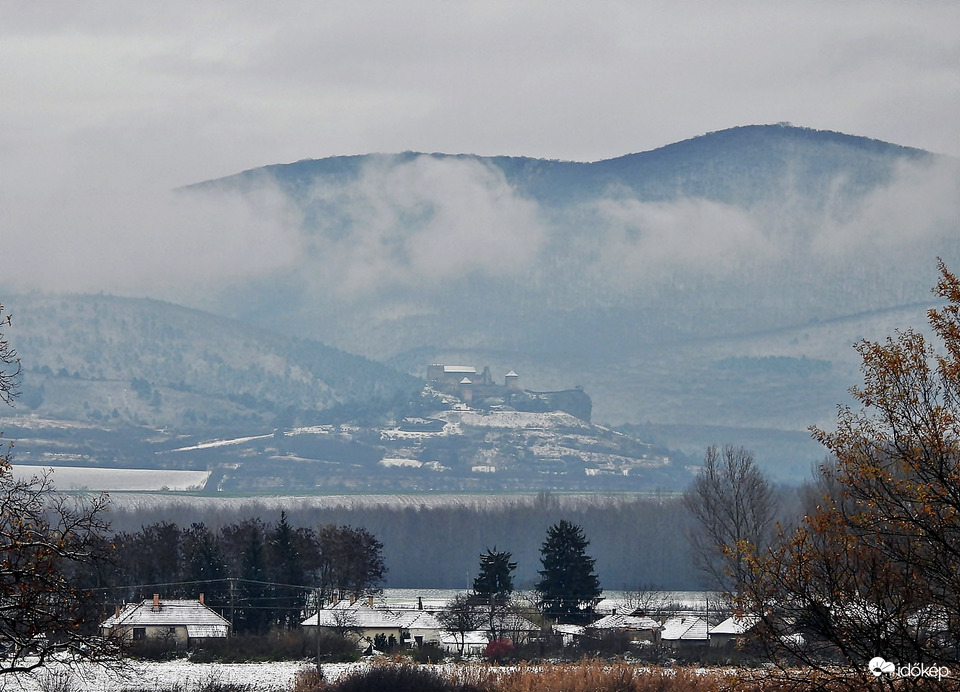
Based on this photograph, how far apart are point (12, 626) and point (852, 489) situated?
1191 centimetres

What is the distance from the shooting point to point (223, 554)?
94000mm

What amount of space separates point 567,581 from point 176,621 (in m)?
24.0

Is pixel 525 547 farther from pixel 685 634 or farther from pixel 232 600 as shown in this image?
pixel 685 634

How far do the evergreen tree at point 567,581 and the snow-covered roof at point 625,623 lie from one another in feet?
5.23

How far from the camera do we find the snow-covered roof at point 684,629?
72812 millimetres

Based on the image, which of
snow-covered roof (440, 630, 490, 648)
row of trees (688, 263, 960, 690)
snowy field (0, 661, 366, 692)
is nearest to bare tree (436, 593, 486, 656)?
snow-covered roof (440, 630, 490, 648)

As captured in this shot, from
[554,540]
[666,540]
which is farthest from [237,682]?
[666,540]

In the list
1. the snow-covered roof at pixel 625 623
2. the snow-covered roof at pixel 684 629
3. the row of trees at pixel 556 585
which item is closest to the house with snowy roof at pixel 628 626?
the snow-covered roof at pixel 625 623

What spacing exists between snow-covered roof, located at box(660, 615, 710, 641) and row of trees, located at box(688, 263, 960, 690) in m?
50.1

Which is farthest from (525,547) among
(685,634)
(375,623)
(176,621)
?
(176,621)

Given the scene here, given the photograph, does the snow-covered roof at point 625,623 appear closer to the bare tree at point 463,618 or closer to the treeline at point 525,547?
the bare tree at point 463,618

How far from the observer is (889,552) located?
20.1m

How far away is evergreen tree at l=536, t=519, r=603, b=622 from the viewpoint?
82.0m

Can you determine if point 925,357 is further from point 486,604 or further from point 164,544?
point 164,544
